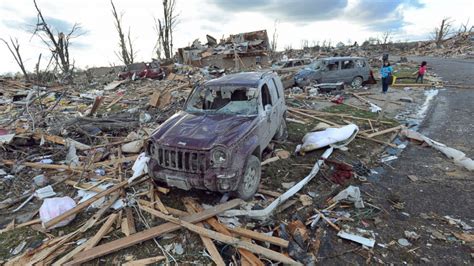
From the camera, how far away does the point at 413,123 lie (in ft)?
29.3

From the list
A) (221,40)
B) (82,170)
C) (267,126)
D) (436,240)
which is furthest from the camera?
(221,40)

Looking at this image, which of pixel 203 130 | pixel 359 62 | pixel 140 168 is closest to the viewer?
pixel 203 130

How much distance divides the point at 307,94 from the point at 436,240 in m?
10.0

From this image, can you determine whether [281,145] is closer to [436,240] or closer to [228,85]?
[228,85]

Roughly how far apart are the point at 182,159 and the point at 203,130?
637 mm

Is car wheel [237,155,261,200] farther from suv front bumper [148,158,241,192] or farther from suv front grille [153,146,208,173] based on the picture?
suv front grille [153,146,208,173]

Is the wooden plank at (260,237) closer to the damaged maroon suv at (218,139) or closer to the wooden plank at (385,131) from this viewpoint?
the damaged maroon suv at (218,139)

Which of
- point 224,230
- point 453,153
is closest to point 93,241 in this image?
point 224,230

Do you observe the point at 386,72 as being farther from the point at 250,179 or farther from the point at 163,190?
the point at 163,190

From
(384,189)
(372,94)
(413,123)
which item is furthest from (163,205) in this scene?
(372,94)

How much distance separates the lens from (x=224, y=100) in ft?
18.3

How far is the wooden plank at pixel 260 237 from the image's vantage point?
3542mm

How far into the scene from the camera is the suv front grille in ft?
13.3

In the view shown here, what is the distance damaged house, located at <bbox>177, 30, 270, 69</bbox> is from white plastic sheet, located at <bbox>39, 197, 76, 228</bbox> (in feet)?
72.7
